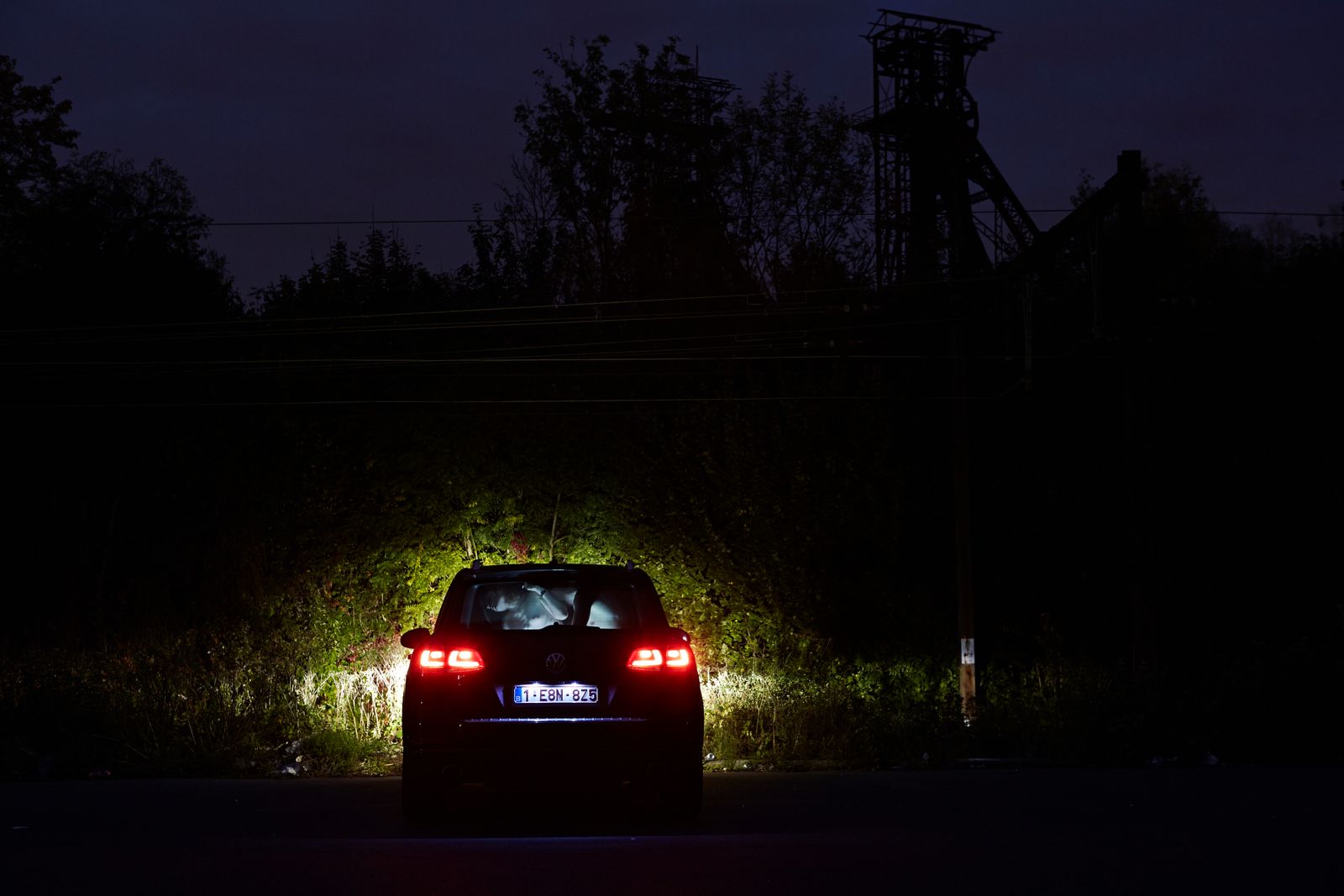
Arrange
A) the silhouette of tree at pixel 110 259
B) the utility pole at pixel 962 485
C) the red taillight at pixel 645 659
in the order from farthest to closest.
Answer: the silhouette of tree at pixel 110 259
the utility pole at pixel 962 485
the red taillight at pixel 645 659

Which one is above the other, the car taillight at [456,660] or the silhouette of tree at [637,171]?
the silhouette of tree at [637,171]

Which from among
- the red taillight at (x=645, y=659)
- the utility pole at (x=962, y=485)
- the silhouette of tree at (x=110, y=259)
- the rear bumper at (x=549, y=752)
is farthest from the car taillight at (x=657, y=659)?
the silhouette of tree at (x=110, y=259)

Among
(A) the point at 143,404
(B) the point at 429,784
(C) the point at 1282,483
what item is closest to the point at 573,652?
(B) the point at 429,784

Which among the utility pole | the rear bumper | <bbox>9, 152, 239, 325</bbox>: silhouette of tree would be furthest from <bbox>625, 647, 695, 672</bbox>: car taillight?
<bbox>9, 152, 239, 325</bbox>: silhouette of tree

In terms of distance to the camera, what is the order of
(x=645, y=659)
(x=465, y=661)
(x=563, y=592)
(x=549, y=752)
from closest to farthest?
1. (x=549, y=752)
2. (x=465, y=661)
3. (x=645, y=659)
4. (x=563, y=592)

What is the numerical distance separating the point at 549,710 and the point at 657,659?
794 mm

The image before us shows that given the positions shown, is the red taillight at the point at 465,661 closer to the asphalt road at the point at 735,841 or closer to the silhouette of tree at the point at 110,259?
the asphalt road at the point at 735,841

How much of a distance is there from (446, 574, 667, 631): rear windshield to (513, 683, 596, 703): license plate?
442 millimetres

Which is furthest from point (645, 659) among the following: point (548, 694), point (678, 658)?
point (548, 694)

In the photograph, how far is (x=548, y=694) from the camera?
32.1 ft

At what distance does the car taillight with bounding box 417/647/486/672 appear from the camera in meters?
9.86

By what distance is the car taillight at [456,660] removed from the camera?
9.86 m

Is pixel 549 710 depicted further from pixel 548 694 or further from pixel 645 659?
pixel 645 659

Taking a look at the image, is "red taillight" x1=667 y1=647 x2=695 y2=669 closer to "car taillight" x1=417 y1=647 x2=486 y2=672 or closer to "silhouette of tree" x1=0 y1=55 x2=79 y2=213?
"car taillight" x1=417 y1=647 x2=486 y2=672
